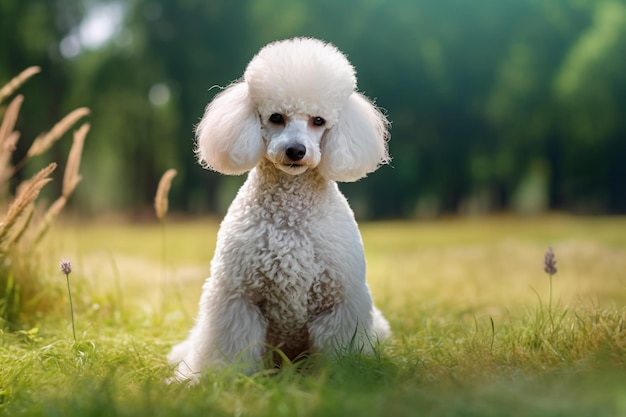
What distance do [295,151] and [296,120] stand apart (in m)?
0.18

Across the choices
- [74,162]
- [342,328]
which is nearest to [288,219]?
[342,328]

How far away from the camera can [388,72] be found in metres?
13.6

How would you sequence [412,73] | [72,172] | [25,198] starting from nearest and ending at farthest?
1. [25,198]
2. [72,172]
3. [412,73]

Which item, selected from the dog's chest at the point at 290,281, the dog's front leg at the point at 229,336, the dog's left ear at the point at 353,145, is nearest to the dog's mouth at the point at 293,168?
the dog's left ear at the point at 353,145

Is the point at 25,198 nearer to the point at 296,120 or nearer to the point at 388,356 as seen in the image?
the point at 296,120

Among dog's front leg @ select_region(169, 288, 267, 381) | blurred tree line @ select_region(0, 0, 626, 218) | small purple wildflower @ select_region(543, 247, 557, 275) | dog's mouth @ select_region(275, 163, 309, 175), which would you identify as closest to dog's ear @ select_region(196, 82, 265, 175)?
dog's mouth @ select_region(275, 163, 309, 175)

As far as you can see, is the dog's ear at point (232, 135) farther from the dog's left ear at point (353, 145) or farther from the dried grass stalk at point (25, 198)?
the dried grass stalk at point (25, 198)

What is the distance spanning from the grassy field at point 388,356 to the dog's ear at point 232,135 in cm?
84

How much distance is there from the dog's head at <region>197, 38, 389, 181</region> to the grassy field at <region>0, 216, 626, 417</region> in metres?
0.79

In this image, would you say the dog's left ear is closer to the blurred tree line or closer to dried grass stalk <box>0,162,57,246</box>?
dried grass stalk <box>0,162,57,246</box>

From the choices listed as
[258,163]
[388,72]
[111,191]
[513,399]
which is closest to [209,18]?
[388,72]

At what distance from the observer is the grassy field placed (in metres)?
2.12

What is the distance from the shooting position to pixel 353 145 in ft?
9.10

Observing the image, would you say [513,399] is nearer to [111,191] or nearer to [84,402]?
[84,402]
